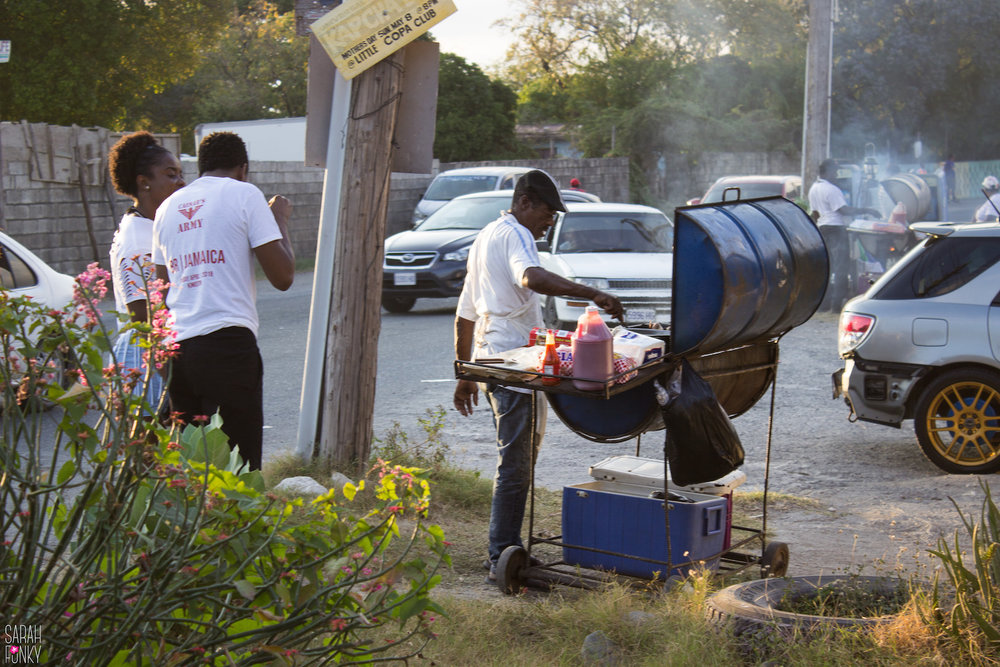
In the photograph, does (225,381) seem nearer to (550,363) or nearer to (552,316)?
(550,363)

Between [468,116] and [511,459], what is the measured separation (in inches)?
1294

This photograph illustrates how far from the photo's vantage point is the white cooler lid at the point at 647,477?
546cm

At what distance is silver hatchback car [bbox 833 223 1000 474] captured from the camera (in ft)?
24.8

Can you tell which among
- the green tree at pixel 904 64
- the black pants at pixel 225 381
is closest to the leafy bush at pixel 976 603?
the black pants at pixel 225 381

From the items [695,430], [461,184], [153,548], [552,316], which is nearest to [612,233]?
[552,316]

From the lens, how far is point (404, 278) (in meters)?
15.9

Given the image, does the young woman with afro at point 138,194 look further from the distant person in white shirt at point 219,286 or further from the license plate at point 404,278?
the license plate at point 404,278

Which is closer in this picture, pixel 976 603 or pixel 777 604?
pixel 976 603

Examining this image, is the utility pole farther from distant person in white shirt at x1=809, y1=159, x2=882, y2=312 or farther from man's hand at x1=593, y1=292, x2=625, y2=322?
man's hand at x1=593, y1=292, x2=625, y2=322

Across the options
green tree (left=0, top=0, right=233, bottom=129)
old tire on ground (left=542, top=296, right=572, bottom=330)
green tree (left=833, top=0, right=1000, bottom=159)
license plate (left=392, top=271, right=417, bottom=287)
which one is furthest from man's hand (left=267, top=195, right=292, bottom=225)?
green tree (left=833, top=0, right=1000, bottom=159)

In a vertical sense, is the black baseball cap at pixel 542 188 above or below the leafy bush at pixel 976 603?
above

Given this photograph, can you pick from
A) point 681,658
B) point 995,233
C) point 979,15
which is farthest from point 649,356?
point 979,15

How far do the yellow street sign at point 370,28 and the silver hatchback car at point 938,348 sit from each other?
3770 millimetres

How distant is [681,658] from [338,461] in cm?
302
